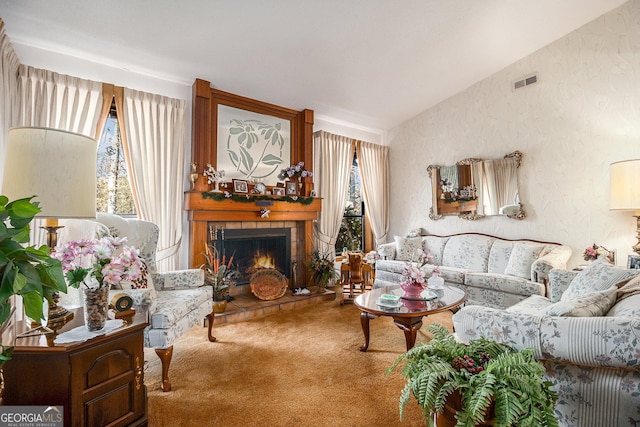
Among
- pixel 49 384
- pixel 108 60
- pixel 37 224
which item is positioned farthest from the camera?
pixel 108 60

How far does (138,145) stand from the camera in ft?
11.6

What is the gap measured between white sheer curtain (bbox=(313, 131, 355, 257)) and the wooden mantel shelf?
28cm

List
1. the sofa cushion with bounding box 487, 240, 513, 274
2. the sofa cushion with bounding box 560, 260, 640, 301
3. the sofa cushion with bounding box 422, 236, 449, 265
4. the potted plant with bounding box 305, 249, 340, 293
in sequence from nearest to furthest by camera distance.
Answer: the sofa cushion with bounding box 560, 260, 640, 301 < the sofa cushion with bounding box 487, 240, 513, 274 < the potted plant with bounding box 305, 249, 340, 293 < the sofa cushion with bounding box 422, 236, 449, 265

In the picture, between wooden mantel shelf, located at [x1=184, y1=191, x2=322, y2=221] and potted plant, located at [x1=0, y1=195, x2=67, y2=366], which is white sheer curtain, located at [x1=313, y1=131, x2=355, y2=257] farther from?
potted plant, located at [x1=0, y1=195, x2=67, y2=366]

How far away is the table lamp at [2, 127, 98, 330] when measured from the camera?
1.42m

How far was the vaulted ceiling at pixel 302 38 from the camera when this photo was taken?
2.82 meters

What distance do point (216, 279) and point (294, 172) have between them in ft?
6.22

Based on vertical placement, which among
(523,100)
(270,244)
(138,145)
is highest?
(523,100)

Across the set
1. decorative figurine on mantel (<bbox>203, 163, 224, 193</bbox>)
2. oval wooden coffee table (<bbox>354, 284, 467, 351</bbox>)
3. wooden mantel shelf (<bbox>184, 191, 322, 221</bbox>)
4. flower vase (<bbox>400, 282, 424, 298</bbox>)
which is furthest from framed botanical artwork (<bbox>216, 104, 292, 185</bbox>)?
flower vase (<bbox>400, 282, 424, 298</bbox>)

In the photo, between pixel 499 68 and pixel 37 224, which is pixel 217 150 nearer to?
pixel 37 224

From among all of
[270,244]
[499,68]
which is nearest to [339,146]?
[270,244]

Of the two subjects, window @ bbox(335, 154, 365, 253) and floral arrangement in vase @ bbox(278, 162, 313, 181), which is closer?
floral arrangement in vase @ bbox(278, 162, 313, 181)

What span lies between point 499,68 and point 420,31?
1.76m

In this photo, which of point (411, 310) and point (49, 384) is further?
point (411, 310)
